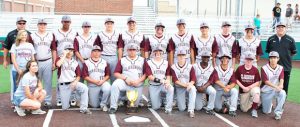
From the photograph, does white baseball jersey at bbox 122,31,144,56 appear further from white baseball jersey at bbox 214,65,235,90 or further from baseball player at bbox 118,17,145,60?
white baseball jersey at bbox 214,65,235,90

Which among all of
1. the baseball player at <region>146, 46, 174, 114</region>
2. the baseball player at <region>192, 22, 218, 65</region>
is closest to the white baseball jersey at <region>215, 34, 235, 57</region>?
the baseball player at <region>192, 22, 218, 65</region>

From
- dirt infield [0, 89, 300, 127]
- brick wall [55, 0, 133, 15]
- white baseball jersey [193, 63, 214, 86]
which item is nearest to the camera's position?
dirt infield [0, 89, 300, 127]

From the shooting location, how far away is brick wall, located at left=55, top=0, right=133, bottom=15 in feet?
104

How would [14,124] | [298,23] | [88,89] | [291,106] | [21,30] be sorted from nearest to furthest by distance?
1. [14,124]
2. [21,30]
3. [88,89]
4. [291,106]
5. [298,23]

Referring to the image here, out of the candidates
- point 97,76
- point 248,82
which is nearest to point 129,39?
point 97,76

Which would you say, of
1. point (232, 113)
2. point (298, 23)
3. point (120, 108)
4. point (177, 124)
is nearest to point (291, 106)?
point (232, 113)

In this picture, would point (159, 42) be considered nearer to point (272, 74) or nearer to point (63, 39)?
point (63, 39)

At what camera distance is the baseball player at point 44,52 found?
8.12 m

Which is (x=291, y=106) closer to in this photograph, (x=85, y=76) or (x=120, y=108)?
(x=120, y=108)

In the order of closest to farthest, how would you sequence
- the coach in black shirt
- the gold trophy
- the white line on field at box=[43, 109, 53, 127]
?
the white line on field at box=[43, 109, 53, 127] < the gold trophy < the coach in black shirt

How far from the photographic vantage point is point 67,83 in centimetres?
809

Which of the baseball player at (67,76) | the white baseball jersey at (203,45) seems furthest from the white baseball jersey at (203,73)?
the baseball player at (67,76)

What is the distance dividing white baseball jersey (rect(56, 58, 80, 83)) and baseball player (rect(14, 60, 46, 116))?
633 millimetres

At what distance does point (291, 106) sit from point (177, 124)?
11.7 feet
